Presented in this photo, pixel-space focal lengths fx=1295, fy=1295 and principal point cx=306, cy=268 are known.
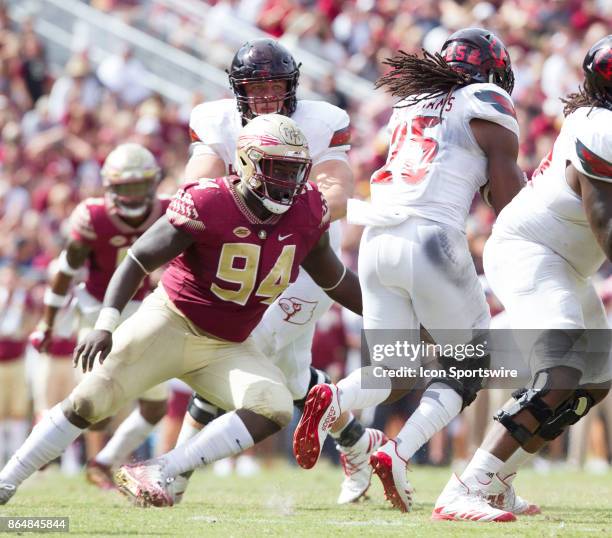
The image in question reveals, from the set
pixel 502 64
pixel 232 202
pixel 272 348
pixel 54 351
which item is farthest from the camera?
pixel 54 351

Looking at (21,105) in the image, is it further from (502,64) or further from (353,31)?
(502,64)

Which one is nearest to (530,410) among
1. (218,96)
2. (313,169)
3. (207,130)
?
(313,169)

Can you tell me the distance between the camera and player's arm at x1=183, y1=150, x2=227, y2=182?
656 cm

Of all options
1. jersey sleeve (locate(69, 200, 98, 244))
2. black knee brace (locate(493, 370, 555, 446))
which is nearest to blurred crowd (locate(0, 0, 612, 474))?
jersey sleeve (locate(69, 200, 98, 244))

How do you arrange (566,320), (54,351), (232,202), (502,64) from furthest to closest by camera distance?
(54,351) < (502,64) < (232,202) < (566,320)

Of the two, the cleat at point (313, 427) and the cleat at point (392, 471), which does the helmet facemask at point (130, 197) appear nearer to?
the cleat at point (313, 427)

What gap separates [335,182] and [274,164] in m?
1.11

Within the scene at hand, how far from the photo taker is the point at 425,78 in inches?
232

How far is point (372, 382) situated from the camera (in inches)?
233

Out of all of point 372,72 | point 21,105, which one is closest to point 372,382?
point 372,72

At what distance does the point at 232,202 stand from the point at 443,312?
3.50ft

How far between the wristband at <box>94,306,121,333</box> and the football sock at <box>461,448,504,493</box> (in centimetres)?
162

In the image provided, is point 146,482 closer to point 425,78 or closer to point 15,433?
point 425,78

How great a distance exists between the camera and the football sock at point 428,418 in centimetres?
564
